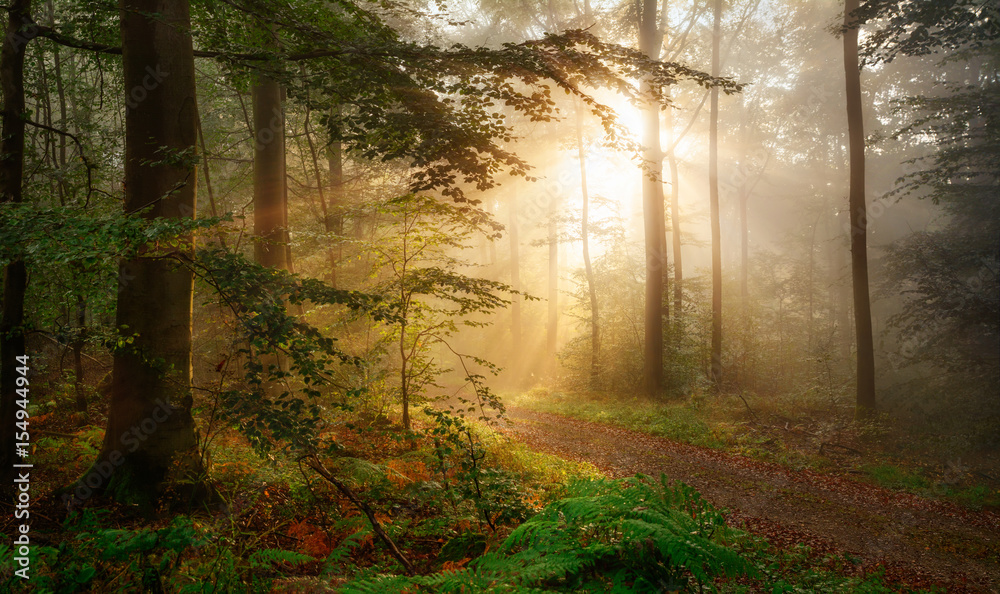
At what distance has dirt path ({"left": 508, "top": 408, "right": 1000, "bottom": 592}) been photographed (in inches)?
219

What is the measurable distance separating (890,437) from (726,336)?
30.4ft

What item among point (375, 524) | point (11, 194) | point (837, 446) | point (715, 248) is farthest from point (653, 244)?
point (11, 194)

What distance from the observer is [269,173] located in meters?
9.77

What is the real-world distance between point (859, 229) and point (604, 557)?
1221 centimetres

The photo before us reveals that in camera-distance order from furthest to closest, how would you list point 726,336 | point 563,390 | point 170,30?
point 563,390 → point 726,336 → point 170,30

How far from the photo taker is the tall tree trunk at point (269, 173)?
961cm

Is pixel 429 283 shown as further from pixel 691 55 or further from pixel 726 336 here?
pixel 691 55

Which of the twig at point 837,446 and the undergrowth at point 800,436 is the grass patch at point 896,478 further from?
the twig at point 837,446

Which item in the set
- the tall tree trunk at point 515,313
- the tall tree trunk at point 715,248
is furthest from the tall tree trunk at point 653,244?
the tall tree trunk at point 515,313

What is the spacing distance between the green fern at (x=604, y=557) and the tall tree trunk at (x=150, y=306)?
3.87 m

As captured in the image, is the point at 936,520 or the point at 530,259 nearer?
the point at 936,520

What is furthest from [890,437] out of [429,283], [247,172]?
[247,172]

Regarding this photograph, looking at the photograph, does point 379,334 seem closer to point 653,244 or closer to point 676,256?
point 653,244

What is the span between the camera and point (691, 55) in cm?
2183
